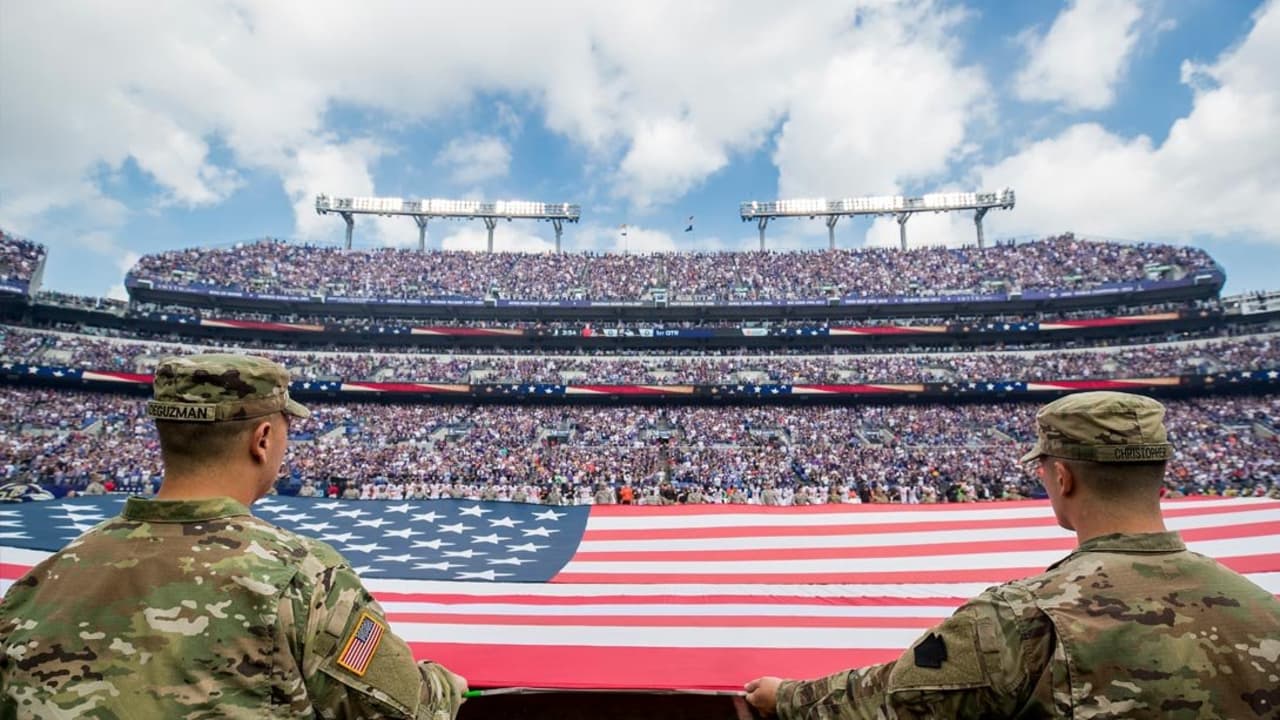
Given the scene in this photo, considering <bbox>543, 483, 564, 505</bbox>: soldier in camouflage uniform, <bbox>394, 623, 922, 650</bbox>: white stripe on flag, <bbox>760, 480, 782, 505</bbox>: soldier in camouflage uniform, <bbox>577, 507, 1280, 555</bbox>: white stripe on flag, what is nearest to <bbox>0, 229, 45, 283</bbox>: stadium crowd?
<bbox>543, 483, 564, 505</bbox>: soldier in camouflage uniform

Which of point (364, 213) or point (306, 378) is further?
point (364, 213)

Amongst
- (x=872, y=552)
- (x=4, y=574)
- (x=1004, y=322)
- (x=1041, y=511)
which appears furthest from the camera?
(x=1004, y=322)

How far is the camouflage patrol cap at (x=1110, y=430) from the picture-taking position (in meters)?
1.63

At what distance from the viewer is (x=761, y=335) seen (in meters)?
36.2

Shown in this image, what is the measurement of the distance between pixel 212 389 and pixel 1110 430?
2581 mm

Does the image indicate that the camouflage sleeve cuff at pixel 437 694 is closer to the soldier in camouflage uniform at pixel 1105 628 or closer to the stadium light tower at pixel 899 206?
the soldier in camouflage uniform at pixel 1105 628

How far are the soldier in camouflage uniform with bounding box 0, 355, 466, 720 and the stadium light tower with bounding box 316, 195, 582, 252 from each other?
159ft

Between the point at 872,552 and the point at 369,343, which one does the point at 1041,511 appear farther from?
the point at 369,343

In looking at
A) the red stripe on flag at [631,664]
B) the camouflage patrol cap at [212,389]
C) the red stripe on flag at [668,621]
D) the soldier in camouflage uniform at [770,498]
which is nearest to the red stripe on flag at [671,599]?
the red stripe on flag at [668,621]

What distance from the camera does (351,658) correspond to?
149 centimetres

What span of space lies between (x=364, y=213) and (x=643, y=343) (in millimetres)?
27304

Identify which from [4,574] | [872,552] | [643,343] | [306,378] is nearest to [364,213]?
[306,378]

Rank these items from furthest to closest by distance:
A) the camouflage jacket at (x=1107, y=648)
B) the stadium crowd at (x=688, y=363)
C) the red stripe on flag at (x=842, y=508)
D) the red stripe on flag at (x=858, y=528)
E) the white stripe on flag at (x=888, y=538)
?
the stadium crowd at (x=688, y=363) → the red stripe on flag at (x=842, y=508) → the red stripe on flag at (x=858, y=528) → the white stripe on flag at (x=888, y=538) → the camouflage jacket at (x=1107, y=648)

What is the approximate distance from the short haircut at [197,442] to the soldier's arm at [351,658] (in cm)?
45
